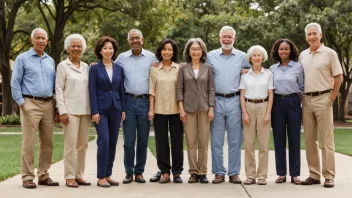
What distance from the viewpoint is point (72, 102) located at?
7664 mm

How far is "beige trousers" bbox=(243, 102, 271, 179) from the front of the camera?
7.93 metres

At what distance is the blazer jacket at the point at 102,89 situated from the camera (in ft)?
25.1

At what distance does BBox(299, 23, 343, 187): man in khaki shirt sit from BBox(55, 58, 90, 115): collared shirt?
3.26 meters

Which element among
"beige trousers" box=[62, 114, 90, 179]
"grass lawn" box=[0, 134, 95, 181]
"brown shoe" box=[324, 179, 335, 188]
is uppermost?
"beige trousers" box=[62, 114, 90, 179]

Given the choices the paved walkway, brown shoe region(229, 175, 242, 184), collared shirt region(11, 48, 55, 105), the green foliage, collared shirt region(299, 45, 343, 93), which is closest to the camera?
the paved walkway

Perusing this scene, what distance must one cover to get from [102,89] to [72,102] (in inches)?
18.4

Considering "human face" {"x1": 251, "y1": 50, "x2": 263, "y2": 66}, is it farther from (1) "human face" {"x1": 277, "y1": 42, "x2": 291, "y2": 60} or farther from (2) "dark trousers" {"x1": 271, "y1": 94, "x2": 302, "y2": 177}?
(2) "dark trousers" {"x1": 271, "y1": 94, "x2": 302, "y2": 177}

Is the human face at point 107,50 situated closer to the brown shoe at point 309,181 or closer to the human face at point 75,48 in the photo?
the human face at point 75,48

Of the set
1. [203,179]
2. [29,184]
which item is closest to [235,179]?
[203,179]

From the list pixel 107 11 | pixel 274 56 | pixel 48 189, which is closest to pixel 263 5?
pixel 107 11

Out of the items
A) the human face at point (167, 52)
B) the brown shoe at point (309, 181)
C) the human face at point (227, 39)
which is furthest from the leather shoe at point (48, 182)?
the brown shoe at point (309, 181)

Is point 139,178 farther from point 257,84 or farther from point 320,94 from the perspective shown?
point 320,94

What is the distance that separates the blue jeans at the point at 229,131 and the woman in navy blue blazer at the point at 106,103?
Result: 1423 millimetres

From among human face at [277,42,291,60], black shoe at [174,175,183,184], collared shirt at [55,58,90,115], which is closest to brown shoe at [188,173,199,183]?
black shoe at [174,175,183,184]
